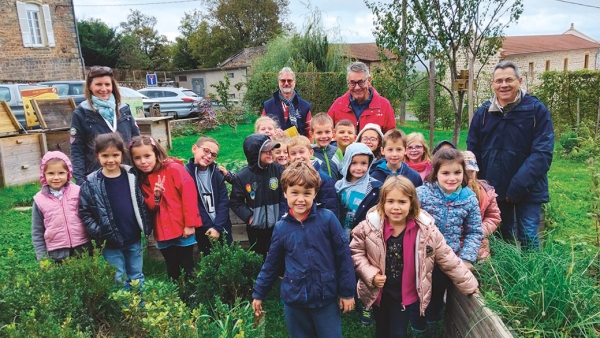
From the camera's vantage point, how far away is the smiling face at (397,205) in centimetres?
254

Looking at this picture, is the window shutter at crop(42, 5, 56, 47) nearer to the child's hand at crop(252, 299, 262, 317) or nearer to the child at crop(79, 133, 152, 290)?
the child at crop(79, 133, 152, 290)

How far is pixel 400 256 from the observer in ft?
8.68

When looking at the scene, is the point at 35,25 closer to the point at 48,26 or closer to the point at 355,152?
the point at 48,26

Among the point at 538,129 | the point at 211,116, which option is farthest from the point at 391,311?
the point at 211,116

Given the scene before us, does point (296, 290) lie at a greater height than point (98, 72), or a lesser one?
lesser

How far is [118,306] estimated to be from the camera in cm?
234

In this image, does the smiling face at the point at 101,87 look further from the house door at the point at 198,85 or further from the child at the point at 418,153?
the house door at the point at 198,85

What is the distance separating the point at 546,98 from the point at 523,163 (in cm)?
972

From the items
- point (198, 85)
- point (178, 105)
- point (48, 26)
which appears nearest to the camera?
point (178, 105)

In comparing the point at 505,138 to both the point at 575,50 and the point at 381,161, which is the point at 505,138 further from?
the point at 575,50

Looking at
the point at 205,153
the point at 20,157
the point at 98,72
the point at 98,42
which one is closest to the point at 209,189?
the point at 205,153

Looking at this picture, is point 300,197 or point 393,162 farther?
point 393,162

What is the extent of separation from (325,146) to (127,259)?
1.97 metres

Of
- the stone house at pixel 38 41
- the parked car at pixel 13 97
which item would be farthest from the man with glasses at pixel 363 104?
the stone house at pixel 38 41
